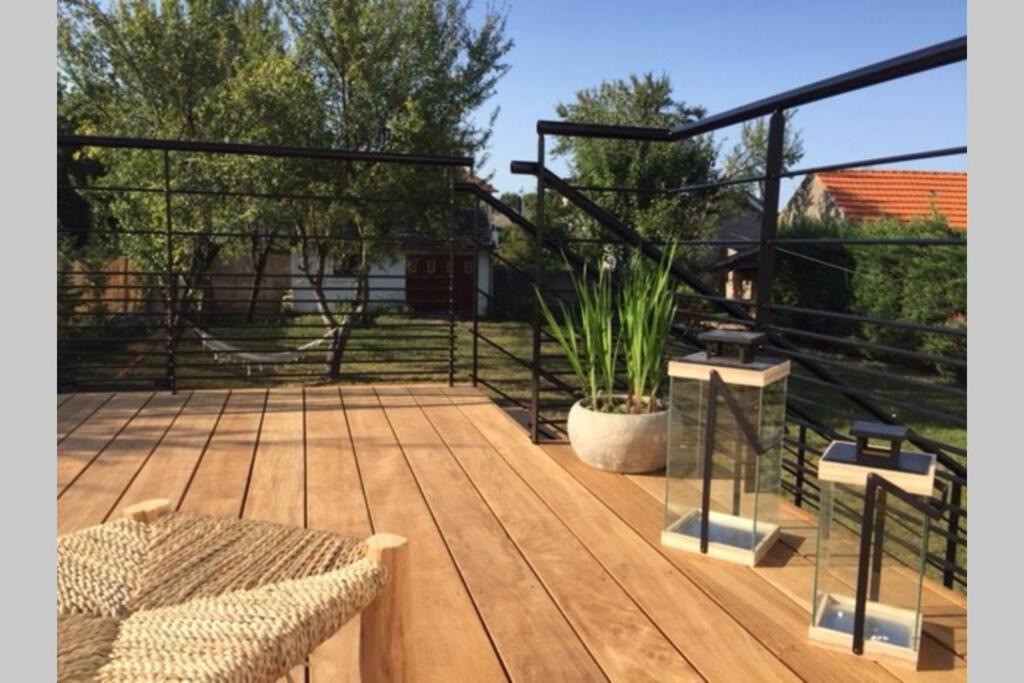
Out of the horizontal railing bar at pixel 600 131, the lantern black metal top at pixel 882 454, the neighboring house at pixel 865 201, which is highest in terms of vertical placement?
the neighboring house at pixel 865 201

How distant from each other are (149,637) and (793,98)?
2064 mm

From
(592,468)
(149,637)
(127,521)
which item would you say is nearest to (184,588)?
(149,637)

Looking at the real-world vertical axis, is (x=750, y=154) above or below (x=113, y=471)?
above

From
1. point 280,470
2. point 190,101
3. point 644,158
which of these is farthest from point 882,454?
point 644,158

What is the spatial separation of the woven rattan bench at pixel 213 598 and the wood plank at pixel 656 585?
652mm

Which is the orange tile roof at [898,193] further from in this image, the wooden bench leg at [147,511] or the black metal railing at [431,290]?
the wooden bench leg at [147,511]

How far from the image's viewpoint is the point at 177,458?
2.76m

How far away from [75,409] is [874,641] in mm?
3377

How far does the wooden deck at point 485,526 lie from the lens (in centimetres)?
149

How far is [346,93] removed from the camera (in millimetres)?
10125

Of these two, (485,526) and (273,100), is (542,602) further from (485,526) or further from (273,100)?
(273,100)

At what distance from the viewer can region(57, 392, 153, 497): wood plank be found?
2614mm

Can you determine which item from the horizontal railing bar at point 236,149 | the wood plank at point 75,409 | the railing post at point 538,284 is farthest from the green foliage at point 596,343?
the wood plank at point 75,409
